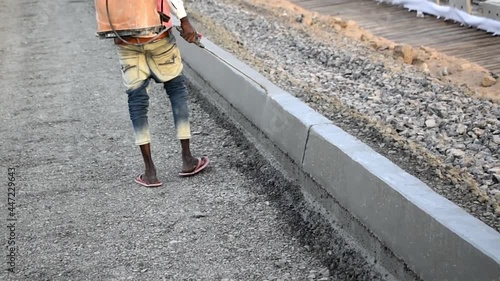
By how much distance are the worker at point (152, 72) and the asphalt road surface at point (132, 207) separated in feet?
0.55

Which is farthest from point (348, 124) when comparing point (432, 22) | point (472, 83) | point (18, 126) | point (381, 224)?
point (432, 22)

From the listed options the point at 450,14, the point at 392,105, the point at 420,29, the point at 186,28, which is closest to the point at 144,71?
the point at 186,28

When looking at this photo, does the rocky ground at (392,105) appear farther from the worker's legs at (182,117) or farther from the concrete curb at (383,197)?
the worker's legs at (182,117)

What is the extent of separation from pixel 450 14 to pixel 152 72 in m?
7.06

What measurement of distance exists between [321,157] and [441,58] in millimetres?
4913

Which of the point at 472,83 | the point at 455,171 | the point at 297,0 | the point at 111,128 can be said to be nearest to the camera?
the point at 455,171

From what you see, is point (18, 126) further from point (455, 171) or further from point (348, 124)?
point (455, 171)

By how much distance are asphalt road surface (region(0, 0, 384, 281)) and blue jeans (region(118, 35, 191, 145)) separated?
512 millimetres

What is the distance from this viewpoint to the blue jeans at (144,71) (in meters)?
5.90

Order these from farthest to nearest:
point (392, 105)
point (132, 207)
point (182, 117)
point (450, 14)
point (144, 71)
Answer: point (450, 14)
point (392, 105)
point (182, 117)
point (144, 71)
point (132, 207)

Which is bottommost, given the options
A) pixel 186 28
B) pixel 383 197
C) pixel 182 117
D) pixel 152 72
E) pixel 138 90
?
pixel 182 117

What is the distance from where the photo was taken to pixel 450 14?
1188 centimetres

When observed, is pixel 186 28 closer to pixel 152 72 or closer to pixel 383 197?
pixel 152 72

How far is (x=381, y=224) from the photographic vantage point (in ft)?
14.1
